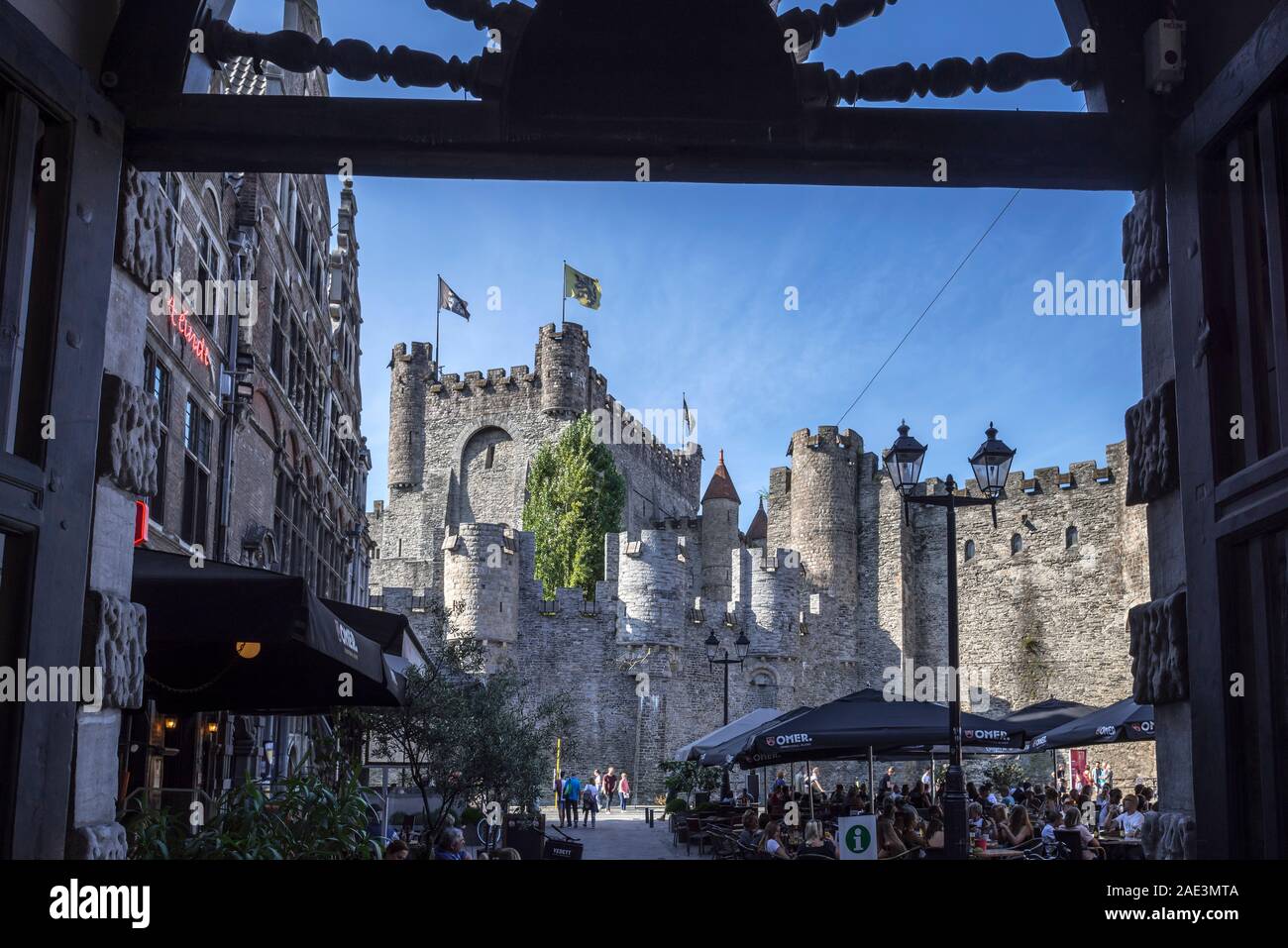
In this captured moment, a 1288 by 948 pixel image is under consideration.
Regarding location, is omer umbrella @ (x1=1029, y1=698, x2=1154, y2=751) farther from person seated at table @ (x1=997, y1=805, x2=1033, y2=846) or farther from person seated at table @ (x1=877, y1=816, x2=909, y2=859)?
person seated at table @ (x1=877, y1=816, x2=909, y2=859)

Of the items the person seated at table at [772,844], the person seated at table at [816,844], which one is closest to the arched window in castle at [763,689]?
the person seated at table at [772,844]

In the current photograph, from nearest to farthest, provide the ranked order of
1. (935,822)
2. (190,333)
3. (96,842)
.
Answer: (96,842)
(935,822)
(190,333)

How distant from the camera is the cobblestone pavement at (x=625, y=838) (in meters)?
22.0

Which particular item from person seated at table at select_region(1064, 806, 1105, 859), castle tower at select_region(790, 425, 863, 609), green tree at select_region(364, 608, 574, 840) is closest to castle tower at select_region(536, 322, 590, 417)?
castle tower at select_region(790, 425, 863, 609)

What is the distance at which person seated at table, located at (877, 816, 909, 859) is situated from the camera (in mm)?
12656

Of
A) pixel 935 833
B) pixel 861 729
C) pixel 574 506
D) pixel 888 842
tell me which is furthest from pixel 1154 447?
pixel 574 506

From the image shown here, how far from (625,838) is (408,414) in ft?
133

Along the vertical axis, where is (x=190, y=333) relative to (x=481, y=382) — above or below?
below

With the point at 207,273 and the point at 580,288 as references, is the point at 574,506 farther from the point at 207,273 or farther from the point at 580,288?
the point at 207,273

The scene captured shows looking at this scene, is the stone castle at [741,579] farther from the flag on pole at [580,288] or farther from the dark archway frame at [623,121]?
the dark archway frame at [623,121]

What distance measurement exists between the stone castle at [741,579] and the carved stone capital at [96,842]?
3079cm

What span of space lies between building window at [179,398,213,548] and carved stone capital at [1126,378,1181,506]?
1227cm

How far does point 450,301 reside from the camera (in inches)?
2327
